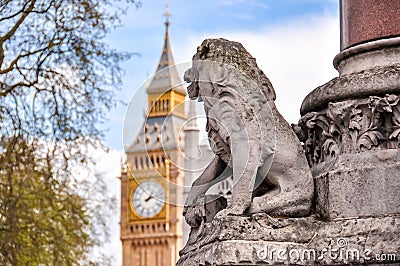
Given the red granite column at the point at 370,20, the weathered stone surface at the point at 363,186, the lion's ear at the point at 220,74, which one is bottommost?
the weathered stone surface at the point at 363,186

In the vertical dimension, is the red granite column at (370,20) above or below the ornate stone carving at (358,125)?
above

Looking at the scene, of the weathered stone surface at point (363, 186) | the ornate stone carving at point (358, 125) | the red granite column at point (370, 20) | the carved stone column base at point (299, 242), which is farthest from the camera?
the red granite column at point (370, 20)

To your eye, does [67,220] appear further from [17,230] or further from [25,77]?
[25,77]

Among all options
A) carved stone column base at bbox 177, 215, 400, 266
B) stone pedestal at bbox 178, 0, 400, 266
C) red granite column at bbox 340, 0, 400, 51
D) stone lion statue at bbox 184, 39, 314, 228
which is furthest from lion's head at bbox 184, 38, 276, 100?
carved stone column base at bbox 177, 215, 400, 266

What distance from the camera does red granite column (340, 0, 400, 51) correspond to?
6.89 m

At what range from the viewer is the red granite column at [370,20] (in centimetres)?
689

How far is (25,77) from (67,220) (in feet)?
8.48

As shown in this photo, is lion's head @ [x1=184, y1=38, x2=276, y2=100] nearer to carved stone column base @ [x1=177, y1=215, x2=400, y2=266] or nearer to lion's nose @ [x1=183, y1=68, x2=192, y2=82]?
lion's nose @ [x1=183, y1=68, x2=192, y2=82]

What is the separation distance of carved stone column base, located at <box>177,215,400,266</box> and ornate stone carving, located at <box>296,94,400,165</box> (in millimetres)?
509

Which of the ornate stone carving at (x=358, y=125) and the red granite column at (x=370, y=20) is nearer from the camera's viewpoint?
the ornate stone carving at (x=358, y=125)

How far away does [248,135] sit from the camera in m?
6.60

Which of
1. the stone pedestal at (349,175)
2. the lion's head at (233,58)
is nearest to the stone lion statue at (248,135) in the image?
the lion's head at (233,58)

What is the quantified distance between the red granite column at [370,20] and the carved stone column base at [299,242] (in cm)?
127

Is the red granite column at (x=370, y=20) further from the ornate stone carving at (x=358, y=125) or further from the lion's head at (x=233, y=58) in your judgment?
the lion's head at (x=233, y=58)
